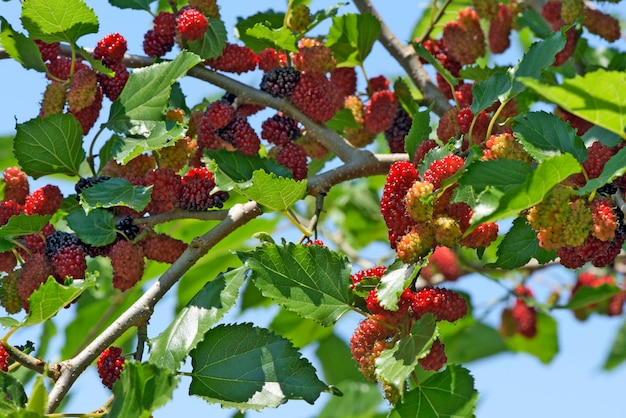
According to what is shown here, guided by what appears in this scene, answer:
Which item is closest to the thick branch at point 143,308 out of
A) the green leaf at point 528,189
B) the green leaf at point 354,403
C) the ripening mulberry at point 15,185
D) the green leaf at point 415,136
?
the green leaf at point 415,136

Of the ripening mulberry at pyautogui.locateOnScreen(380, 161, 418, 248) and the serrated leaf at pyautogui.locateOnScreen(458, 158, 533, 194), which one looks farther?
the ripening mulberry at pyautogui.locateOnScreen(380, 161, 418, 248)

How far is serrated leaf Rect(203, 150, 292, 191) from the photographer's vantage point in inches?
57.0

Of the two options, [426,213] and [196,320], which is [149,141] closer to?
[196,320]

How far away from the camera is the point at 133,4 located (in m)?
1.73

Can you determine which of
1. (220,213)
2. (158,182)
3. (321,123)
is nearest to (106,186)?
(158,182)

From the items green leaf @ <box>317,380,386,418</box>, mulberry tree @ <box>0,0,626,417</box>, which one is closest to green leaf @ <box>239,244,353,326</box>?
mulberry tree @ <box>0,0,626,417</box>

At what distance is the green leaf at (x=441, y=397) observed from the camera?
1.16 metres

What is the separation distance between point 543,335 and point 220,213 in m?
1.90

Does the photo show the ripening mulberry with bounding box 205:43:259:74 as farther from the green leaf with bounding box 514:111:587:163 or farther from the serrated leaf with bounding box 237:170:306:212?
the green leaf with bounding box 514:111:587:163

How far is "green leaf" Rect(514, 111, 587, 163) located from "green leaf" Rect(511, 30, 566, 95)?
70mm

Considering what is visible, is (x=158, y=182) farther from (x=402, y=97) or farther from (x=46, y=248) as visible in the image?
(x=402, y=97)

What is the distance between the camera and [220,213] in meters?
1.46

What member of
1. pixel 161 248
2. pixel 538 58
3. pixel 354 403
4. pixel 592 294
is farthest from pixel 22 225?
pixel 592 294

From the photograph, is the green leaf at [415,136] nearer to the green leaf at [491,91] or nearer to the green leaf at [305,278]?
the green leaf at [491,91]
